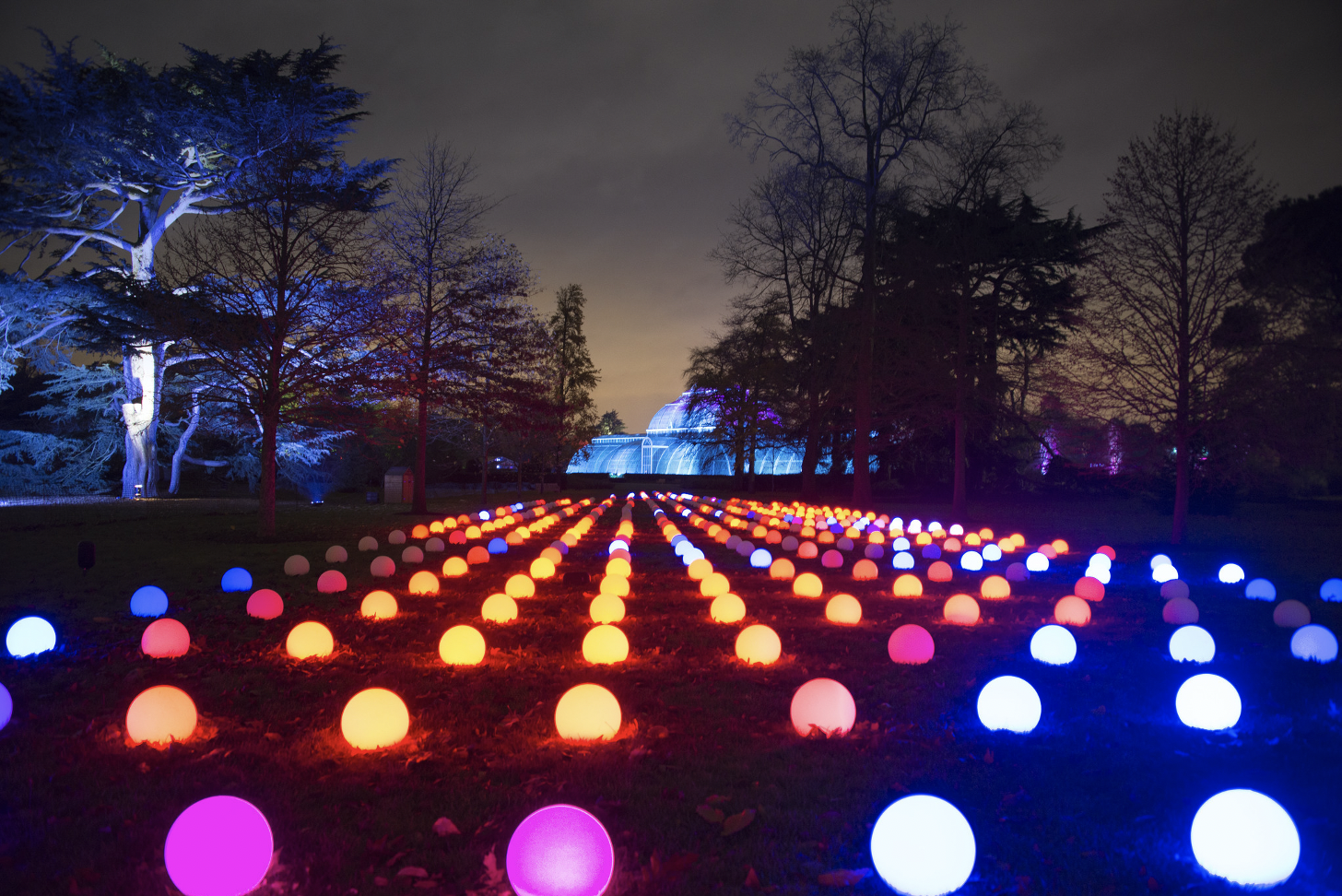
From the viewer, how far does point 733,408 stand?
43.8m

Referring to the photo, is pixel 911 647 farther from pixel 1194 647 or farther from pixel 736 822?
pixel 736 822

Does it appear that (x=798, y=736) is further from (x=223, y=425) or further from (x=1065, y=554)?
(x=223, y=425)

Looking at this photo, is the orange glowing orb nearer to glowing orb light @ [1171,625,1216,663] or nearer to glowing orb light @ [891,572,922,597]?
glowing orb light @ [891,572,922,597]

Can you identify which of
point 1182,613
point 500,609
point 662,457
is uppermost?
point 662,457

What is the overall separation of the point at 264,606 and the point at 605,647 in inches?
174

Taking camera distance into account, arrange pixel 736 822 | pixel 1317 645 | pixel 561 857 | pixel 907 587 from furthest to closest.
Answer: pixel 907 587 → pixel 1317 645 → pixel 736 822 → pixel 561 857

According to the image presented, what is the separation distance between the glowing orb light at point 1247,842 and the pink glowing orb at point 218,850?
420 centimetres

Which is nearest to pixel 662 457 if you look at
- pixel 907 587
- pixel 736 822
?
pixel 907 587

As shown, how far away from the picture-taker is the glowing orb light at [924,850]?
3.16 metres

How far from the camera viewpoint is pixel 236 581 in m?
10.2

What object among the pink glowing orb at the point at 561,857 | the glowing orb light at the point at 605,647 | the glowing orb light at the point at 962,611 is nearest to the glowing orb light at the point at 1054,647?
the glowing orb light at the point at 962,611

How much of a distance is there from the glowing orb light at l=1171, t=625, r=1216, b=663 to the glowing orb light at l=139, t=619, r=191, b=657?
→ 9345 mm

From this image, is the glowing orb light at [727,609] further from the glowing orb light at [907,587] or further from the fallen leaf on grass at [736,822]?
the fallen leaf on grass at [736,822]

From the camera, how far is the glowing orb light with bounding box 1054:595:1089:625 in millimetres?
8609
